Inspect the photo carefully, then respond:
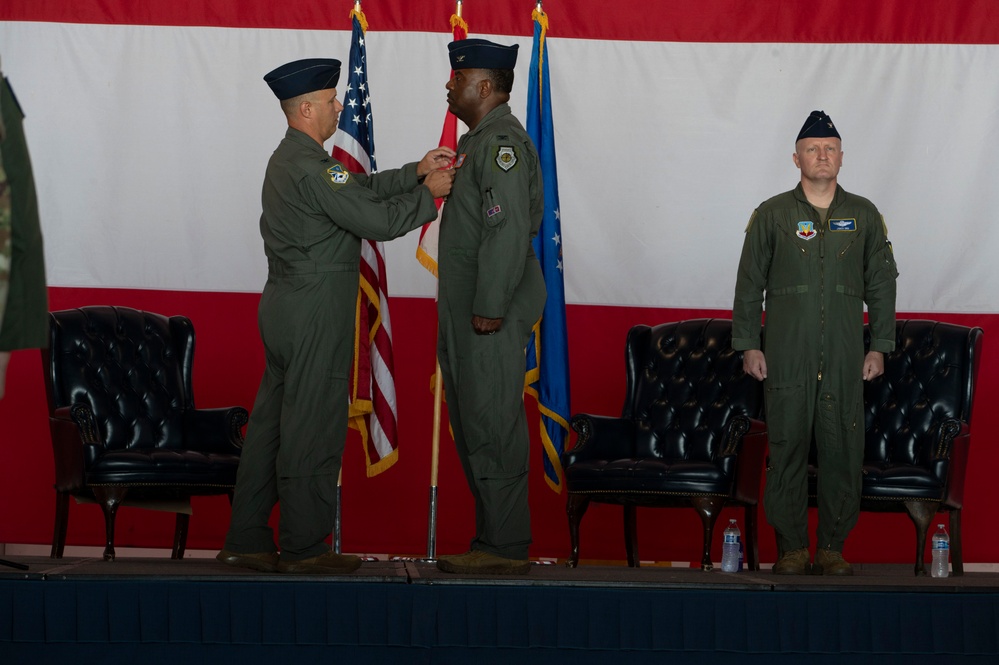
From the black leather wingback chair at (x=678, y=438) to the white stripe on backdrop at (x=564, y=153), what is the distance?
1.93 feet

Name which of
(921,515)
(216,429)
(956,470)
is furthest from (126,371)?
(956,470)

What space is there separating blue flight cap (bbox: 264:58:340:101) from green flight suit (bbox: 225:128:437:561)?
160 mm

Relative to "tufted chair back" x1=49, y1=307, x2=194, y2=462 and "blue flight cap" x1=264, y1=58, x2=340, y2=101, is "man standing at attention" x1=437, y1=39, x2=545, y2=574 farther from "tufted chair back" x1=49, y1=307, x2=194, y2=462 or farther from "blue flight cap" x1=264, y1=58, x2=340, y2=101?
"tufted chair back" x1=49, y1=307, x2=194, y2=462

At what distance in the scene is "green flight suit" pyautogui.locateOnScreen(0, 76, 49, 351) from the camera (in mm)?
2199

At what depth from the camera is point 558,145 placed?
5.90 metres

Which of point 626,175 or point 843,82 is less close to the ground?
point 843,82

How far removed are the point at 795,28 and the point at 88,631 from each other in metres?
4.39

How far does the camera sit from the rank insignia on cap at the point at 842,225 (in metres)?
4.45

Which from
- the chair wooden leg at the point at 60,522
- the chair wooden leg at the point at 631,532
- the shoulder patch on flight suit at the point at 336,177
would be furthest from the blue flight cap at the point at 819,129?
the chair wooden leg at the point at 60,522

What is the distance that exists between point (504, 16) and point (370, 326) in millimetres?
1890

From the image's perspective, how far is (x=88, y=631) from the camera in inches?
135

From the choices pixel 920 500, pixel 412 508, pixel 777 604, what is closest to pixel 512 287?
pixel 777 604

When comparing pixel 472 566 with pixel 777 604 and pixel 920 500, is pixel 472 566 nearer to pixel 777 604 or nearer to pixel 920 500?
pixel 777 604

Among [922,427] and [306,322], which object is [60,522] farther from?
[922,427]
